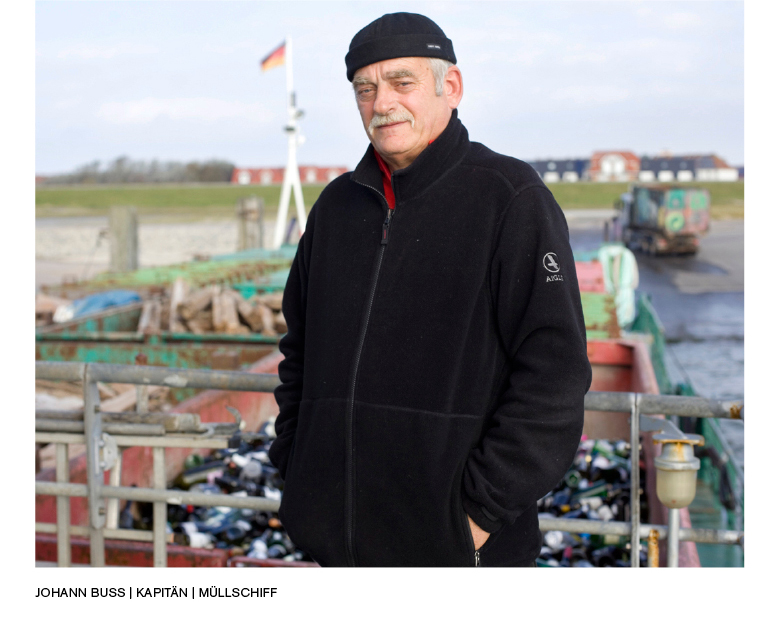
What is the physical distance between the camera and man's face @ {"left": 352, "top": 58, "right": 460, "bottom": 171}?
1.79 meters

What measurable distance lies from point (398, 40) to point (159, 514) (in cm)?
218

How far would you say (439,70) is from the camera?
71.9 inches

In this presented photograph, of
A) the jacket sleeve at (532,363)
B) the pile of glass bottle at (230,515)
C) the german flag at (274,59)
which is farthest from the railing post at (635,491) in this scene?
the german flag at (274,59)

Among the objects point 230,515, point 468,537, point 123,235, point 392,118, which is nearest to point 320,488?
point 468,537

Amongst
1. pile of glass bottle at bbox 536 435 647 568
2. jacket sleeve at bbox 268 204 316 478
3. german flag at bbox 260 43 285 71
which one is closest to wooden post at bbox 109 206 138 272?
german flag at bbox 260 43 285 71

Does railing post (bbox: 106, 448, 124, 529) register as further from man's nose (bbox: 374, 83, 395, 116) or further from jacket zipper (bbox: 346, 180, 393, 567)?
man's nose (bbox: 374, 83, 395, 116)

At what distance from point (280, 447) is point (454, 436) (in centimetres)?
61

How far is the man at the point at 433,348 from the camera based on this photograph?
1.67m

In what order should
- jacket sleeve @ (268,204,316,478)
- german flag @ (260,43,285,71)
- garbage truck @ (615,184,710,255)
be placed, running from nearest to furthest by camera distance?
jacket sleeve @ (268,204,316,478) → german flag @ (260,43,285,71) → garbage truck @ (615,184,710,255)

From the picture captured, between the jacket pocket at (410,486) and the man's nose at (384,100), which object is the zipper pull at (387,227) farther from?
the jacket pocket at (410,486)

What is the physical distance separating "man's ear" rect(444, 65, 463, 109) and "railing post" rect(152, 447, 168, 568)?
194 cm

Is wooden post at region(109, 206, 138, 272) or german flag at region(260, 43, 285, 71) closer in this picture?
wooden post at region(109, 206, 138, 272)
